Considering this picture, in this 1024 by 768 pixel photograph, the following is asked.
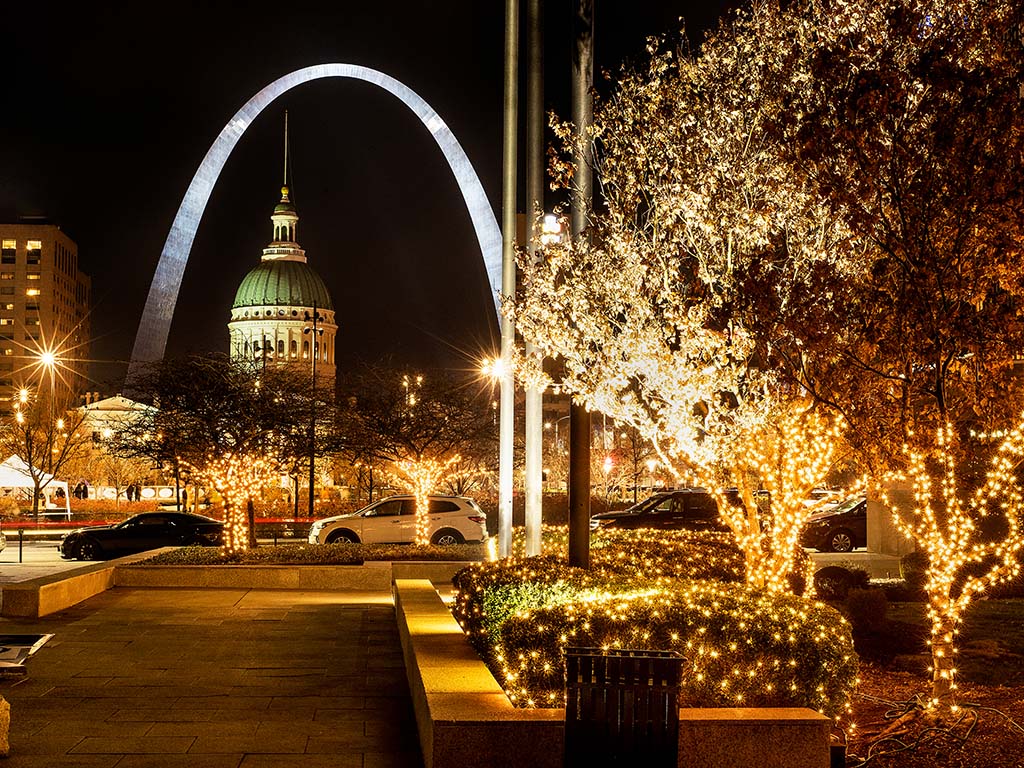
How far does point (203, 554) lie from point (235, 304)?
134166 mm

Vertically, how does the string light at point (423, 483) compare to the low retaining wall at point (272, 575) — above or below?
above

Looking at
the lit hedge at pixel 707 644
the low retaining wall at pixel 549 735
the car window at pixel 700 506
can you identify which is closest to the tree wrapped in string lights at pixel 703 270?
the lit hedge at pixel 707 644

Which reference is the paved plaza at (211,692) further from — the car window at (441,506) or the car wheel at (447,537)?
the car window at (441,506)

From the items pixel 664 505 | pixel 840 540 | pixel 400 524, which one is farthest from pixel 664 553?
pixel 840 540

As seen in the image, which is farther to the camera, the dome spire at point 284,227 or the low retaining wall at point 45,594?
the dome spire at point 284,227

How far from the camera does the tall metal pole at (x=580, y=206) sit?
40.3 feet

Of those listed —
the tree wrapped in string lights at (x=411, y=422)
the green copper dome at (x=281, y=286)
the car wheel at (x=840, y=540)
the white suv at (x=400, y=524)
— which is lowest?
the car wheel at (x=840, y=540)

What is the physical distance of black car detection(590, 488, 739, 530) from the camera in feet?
105

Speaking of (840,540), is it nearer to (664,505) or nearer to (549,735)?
(664,505)

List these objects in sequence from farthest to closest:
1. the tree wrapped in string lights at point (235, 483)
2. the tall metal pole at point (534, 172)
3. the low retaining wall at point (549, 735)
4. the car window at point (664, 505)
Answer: the car window at point (664, 505) < the tree wrapped in string lights at point (235, 483) < the tall metal pole at point (534, 172) < the low retaining wall at point (549, 735)

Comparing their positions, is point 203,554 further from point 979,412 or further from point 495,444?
point 495,444

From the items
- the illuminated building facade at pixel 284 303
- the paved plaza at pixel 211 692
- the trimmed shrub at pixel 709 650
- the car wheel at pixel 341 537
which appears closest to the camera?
the paved plaza at pixel 211 692

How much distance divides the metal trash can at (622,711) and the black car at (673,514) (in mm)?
24810

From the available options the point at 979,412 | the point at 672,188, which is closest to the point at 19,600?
the point at 672,188
